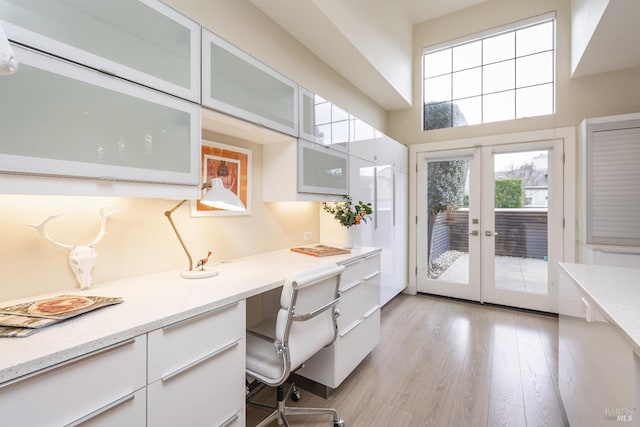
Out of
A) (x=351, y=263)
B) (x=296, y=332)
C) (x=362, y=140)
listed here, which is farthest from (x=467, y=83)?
(x=296, y=332)

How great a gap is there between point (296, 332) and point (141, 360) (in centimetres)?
71

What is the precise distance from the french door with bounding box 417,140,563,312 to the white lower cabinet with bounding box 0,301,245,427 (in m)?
3.58

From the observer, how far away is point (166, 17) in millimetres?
1349

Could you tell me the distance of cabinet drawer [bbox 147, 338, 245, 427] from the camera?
1037 millimetres

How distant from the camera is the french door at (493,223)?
360 cm

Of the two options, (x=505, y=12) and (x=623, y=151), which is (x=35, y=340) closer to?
(x=623, y=151)

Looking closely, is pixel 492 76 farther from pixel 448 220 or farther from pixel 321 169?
pixel 321 169

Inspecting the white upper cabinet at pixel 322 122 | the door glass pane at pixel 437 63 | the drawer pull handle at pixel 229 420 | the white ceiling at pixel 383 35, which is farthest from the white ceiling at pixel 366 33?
the drawer pull handle at pixel 229 420

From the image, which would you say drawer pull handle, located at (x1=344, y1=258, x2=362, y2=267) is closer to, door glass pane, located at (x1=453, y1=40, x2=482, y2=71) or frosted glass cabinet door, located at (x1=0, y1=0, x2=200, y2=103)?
frosted glass cabinet door, located at (x1=0, y1=0, x2=200, y2=103)

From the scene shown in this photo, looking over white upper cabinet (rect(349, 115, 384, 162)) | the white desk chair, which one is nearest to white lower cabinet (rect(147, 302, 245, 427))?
the white desk chair

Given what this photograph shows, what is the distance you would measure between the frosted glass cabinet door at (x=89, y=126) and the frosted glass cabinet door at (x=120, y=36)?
0.04 metres

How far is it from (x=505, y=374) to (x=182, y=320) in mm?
2473

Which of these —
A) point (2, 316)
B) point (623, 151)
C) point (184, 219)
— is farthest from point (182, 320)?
point (623, 151)

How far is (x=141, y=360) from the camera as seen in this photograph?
0.97 meters
